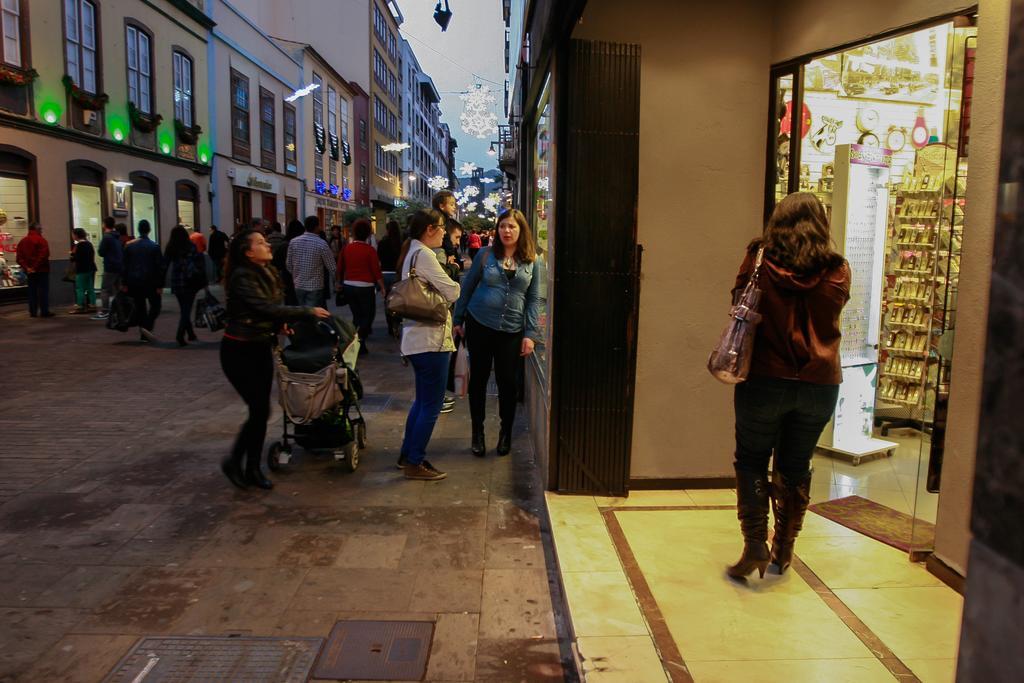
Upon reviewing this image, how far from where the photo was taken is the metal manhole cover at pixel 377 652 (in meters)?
3.08

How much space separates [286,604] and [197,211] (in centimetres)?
2226

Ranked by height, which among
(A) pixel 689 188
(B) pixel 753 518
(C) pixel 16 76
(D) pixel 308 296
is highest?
(C) pixel 16 76

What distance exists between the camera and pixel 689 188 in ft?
15.4

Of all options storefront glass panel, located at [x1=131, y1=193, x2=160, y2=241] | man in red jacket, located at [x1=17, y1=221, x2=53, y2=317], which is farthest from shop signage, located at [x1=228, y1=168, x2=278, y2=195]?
man in red jacket, located at [x1=17, y1=221, x2=53, y2=317]

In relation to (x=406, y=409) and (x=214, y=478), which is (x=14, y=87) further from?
(x=214, y=478)

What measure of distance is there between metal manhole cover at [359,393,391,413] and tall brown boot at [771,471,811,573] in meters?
4.70

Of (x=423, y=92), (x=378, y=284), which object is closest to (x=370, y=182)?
(x=423, y=92)

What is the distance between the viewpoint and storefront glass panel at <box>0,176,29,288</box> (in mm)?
15008

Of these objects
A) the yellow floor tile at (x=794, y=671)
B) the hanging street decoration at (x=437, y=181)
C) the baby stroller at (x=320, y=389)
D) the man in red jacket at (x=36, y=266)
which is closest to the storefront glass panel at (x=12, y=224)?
the man in red jacket at (x=36, y=266)

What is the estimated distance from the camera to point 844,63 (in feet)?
17.6

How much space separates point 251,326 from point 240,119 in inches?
960

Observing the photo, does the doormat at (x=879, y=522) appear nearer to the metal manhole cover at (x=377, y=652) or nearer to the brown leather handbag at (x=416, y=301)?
the metal manhole cover at (x=377, y=652)

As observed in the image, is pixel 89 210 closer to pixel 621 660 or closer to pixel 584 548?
pixel 584 548

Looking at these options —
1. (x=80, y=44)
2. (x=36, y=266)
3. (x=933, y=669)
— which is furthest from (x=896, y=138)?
(x=80, y=44)
